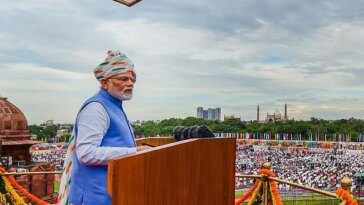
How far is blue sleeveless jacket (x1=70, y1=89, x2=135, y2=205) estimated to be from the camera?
174 cm

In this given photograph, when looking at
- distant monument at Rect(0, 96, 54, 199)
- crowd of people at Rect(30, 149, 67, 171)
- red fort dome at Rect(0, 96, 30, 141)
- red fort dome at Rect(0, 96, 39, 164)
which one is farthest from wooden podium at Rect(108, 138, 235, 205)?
crowd of people at Rect(30, 149, 67, 171)

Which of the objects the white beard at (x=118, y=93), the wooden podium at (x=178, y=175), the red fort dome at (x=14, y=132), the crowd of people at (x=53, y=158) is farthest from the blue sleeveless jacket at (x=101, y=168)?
the crowd of people at (x=53, y=158)

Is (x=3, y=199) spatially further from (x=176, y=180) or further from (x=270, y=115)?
(x=270, y=115)

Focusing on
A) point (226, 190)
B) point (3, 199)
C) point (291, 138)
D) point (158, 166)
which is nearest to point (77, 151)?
point (158, 166)

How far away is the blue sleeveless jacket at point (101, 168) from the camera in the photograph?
1.74m

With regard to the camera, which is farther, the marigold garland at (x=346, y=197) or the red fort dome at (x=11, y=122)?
the red fort dome at (x=11, y=122)

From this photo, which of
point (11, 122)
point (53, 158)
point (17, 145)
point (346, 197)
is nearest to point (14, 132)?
point (11, 122)

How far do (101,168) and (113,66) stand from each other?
1.55 feet

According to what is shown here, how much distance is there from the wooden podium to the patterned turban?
44 cm

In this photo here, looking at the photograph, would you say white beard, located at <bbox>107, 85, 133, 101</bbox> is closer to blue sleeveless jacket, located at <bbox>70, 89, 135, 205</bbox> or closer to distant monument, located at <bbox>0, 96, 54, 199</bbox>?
blue sleeveless jacket, located at <bbox>70, 89, 135, 205</bbox>

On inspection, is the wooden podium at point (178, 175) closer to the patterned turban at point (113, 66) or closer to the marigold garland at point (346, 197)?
the patterned turban at point (113, 66)

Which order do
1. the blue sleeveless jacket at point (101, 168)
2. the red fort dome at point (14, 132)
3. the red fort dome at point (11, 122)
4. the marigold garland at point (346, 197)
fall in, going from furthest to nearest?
the red fort dome at point (11, 122)
the red fort dome at point (14, 132)
the marigold garland at point (346, 197)
the blue sleeveless jacket at point (101, 168)

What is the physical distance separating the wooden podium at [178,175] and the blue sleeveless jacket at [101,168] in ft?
0.76

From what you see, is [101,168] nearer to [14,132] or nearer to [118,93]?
[118,93]
